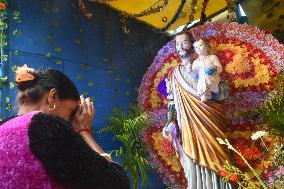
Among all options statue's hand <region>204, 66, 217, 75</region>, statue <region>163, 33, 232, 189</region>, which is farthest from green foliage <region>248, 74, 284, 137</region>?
statue's hand <region>204, 66, 217, 75</region>

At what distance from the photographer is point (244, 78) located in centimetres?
416

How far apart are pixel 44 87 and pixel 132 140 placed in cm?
315

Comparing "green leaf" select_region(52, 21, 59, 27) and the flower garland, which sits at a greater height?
"green leaf" select_region(52, 21, 59, 27)

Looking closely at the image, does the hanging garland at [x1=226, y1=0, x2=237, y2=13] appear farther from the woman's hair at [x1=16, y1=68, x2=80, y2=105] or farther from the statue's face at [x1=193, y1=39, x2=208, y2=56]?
the woman's hair at [x1=16, y1=68, x2=80, y2=105]

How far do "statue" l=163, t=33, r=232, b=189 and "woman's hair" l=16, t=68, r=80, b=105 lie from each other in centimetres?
229

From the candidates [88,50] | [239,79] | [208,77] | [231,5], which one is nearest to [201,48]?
[208,77]

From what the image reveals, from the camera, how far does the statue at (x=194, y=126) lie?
376 centimetres

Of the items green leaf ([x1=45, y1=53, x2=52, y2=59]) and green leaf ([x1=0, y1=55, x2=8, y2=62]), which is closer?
green leaf ([x1=0, y1=55, x2=8, y2=62])

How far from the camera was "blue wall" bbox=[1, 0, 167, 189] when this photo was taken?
4.25 metres

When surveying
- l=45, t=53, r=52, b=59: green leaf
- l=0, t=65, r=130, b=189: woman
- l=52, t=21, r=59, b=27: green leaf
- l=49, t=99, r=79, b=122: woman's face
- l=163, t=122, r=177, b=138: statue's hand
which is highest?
l=52, t=21, r=59, b=27: green leaf

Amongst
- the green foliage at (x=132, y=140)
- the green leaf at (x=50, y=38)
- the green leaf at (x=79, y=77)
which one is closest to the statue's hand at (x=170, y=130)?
the green foliage at (x=132, y=140)

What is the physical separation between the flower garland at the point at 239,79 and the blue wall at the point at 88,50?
2.20 feet

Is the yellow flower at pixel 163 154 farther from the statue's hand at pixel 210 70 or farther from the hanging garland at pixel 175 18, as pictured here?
the hanging garland at pixel 175 18

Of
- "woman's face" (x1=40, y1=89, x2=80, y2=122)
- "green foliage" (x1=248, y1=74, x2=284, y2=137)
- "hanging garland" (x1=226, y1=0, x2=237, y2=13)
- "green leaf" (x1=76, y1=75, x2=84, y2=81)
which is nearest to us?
"woman's face" (x1=40, y1=89, x2=80, y2=122)
